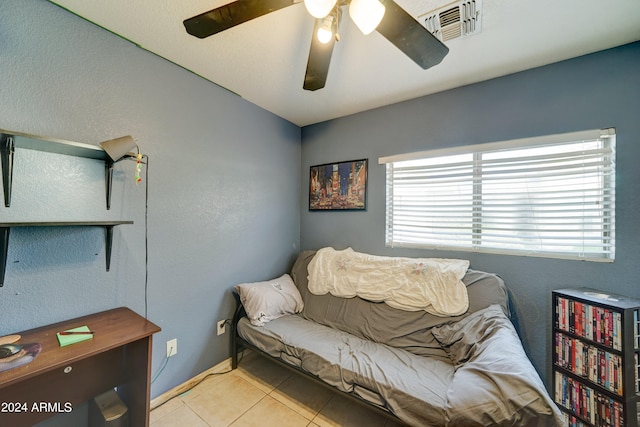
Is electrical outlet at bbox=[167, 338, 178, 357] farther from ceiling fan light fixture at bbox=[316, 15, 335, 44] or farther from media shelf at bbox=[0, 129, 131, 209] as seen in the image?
ceiling fan light fixture at bbox=[316, 15, 335, 44]

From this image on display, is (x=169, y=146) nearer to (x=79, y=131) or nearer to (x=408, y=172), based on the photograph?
(x=79, y=131)

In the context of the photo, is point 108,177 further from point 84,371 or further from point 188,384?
point 188,384

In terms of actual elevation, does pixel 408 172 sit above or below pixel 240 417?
above

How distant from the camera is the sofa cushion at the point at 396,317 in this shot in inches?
64.2

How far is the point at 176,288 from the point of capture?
5.73ft

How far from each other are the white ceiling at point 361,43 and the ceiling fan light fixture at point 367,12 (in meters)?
0.55

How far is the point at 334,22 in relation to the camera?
1043 millimetres

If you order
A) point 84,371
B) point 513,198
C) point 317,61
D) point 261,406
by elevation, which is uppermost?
point 317,61

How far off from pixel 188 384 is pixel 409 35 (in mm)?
2624

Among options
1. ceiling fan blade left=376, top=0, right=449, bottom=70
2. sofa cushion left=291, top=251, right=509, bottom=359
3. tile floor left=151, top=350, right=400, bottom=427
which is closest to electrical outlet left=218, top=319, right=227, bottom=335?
tile floor left=151, top=350, right=400, bottom=427

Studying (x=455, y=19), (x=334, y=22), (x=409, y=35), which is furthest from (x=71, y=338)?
(x=455, y=19)

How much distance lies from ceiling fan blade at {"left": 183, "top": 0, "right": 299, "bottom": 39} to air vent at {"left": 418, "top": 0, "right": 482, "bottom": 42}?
0.85m

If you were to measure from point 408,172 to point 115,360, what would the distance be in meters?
2.56

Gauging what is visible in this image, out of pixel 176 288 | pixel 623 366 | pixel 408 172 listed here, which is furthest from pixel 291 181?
pixel 623 366
